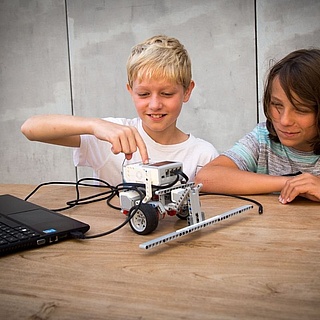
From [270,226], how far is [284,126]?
0.52m

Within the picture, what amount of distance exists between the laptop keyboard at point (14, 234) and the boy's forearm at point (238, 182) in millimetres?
608

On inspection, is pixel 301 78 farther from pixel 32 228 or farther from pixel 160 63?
pixel 32 228

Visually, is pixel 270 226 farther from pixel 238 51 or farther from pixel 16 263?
pixel 238 51

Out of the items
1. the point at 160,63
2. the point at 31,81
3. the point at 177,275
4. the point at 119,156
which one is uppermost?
the point at 31,81

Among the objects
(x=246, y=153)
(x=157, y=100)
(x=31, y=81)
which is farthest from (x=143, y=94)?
(x=31, y=81)

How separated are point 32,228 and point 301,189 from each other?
0.69 meters

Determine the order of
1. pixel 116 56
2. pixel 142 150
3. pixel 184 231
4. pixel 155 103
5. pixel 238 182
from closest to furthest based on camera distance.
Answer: pixel 184 231, pixel 142 150, pixel 238 182, pixel 155 103, pixel 116 56

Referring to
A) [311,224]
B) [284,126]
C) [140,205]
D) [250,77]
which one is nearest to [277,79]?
[284,126]

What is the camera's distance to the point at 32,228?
89cm

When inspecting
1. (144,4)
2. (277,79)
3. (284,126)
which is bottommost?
(284,126)

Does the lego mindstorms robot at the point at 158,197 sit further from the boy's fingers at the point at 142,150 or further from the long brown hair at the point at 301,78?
the long brown hair at the point at 301,78

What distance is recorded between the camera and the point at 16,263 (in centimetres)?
76

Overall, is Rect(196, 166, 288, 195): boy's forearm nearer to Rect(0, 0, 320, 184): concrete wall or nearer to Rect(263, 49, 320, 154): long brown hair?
Rect(263, 49, 320, 154): long brown hair

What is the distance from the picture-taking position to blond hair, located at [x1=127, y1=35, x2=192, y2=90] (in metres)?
1.47
